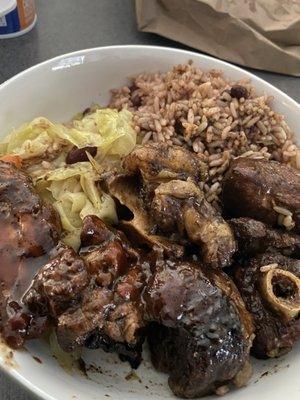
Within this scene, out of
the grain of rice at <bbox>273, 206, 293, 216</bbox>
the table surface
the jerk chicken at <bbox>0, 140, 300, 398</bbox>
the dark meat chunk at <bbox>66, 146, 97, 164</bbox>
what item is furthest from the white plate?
the table surface

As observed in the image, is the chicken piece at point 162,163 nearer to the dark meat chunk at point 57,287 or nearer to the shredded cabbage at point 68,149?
the shredded cabbage at point 68,149

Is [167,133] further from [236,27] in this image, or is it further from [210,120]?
[236,27]

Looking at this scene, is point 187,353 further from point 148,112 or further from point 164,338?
point 148,112

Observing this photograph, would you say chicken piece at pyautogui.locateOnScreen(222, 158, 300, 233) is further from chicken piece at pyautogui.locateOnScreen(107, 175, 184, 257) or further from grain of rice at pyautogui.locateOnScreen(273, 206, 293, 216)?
chicken piece at pyautogui.locateOnScreen(107, 175, 184, 257)

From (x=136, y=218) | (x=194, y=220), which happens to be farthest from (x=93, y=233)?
(x=194, y=220)

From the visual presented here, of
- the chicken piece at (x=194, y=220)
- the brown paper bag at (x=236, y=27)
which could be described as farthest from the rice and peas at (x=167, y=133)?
the brown paper bag at (x=236, y=27)

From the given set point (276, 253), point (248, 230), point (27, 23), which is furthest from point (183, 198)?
point (27, 23)
